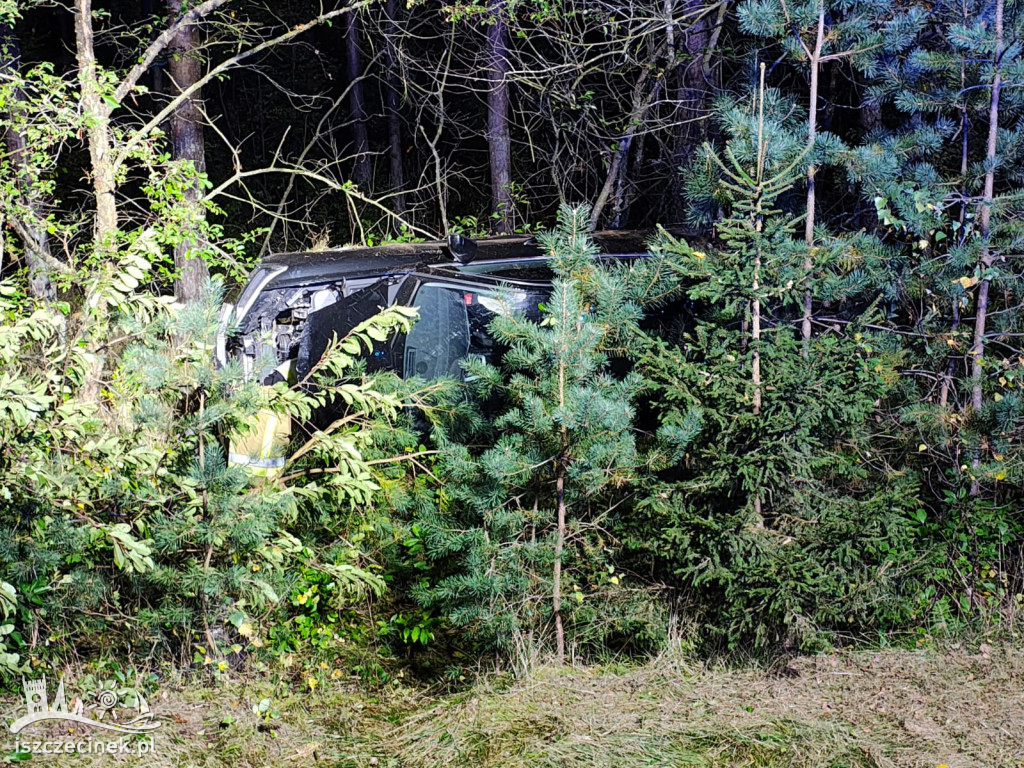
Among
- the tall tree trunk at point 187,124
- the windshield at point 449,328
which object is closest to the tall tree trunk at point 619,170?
the windshield at point 449,328

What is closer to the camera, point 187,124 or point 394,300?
point 394,300

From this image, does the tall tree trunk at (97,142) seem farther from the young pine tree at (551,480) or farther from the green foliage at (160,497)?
the young pine tree at (551,480)

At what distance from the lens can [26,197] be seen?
287 inches

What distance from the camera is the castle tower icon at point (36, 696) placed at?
4387 millimetres

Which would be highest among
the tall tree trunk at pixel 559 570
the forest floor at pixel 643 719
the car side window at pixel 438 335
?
the car side window at pixel 438 335

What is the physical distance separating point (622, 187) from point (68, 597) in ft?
26.1

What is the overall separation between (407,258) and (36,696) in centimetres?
352

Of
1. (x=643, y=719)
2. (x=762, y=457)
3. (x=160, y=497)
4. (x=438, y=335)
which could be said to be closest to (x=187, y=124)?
(x=438, y=335)

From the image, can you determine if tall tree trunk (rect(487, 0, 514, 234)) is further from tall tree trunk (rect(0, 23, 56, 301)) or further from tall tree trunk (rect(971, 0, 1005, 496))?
tall tree trunk (rect(971, 0, 1005, 496))

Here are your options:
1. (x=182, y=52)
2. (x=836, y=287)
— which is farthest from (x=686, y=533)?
(x=182, y=52)

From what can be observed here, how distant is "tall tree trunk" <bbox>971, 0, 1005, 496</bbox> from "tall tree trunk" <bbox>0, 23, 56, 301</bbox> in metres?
6.11

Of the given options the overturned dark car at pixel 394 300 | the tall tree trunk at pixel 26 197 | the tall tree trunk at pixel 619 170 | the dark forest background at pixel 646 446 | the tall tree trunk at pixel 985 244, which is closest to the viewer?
the dark forest background at pixel 646 446

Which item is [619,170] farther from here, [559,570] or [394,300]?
[559,570]

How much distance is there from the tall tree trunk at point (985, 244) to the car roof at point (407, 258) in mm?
2197
